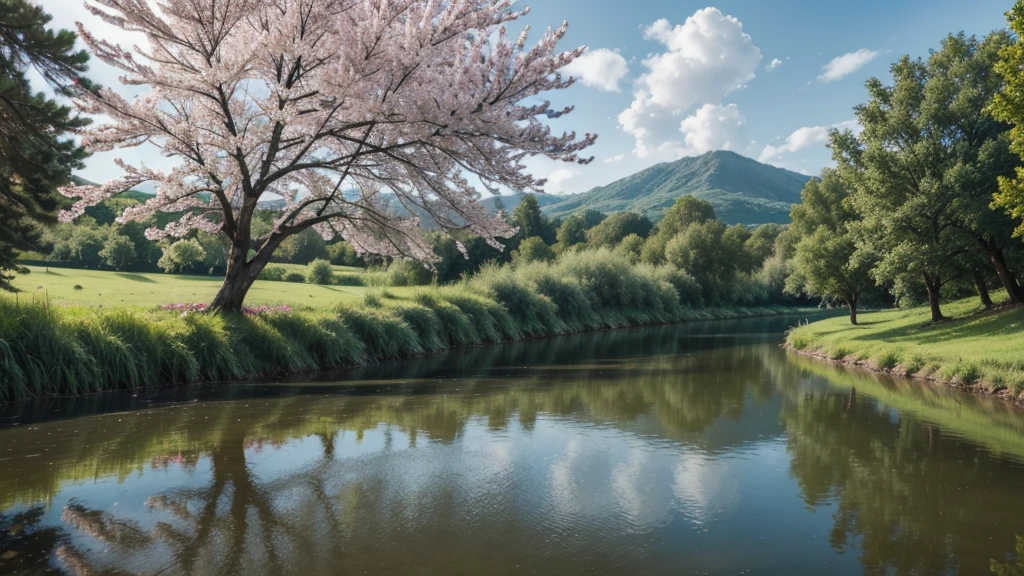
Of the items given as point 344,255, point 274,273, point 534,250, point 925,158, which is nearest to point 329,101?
point 925,158

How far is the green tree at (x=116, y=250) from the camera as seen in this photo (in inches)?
1969

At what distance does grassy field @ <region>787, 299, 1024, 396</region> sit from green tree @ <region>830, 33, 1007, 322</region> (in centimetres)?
208

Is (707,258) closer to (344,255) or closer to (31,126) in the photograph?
(344,255)

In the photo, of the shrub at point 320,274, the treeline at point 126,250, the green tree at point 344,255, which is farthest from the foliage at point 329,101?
the green tree at point 344,255

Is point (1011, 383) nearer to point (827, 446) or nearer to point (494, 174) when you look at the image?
point (827, 446)

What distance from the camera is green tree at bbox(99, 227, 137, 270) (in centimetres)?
5001

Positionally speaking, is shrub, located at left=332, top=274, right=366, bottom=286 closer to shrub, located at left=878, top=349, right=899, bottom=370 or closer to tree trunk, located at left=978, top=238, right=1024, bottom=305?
shrub, located at left=878, top=349, right=899, bottom=370

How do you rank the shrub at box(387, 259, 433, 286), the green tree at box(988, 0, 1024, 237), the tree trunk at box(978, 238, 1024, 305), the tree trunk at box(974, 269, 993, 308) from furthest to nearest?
the shrub at box(387, 259, 433, 286)
the tree trunk at box(974, 269, 993, 308)
the tree trunk at box(978, 238, 1024, 305)
the green tree at box(988, 0, 1024, 237)

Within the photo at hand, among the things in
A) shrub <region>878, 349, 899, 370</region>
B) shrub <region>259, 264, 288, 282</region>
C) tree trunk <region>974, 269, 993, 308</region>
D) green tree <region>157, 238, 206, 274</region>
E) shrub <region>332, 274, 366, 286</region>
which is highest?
green tree <region>157, 238, 206, 274</region>

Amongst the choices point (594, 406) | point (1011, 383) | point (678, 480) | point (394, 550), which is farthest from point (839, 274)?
point (394, 550)

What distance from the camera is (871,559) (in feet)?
16.4

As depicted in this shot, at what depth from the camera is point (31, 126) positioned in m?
11.6

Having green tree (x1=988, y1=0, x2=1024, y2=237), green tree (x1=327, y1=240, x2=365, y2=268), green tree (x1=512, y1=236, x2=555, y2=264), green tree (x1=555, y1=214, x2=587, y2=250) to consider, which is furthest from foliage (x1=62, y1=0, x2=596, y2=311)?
green tree (x1=555, y1=214, x2=587, y2=250)

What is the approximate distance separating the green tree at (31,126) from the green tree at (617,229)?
75.3m
